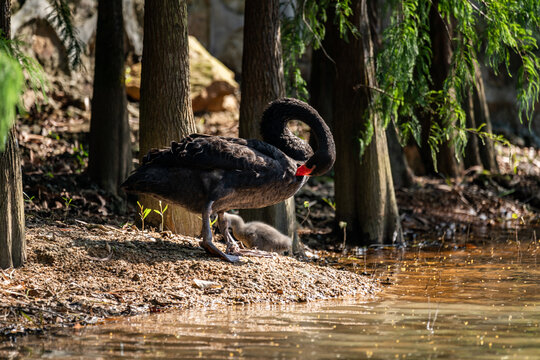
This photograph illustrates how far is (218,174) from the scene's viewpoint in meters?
7.73

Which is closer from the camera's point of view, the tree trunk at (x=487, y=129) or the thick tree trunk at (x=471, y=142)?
the thick tree trunk at (x=471, y=142)

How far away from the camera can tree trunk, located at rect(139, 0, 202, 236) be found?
29.2 feet

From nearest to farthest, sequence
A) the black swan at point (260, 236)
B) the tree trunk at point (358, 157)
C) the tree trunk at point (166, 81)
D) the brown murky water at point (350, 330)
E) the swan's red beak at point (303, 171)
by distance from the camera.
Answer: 1. the brown murky water at point (350, 330)
2. the swan's red beak at point (303, 171)
3. the tree trunk at point (166, 81)
4. the black swan at point (260, 236)
5. the tree trunk at point (358, 157)

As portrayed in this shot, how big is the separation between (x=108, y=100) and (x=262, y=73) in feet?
12.8

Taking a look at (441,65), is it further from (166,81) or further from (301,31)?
(166,81)

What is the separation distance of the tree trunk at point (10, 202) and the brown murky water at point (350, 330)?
1.40 m

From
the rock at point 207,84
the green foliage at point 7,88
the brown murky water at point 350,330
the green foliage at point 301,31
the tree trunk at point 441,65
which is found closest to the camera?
the green foliage at point 7,88

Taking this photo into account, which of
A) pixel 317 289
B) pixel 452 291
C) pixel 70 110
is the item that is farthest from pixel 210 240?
pixel 70 110

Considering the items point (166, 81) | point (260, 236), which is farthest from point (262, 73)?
→ point (260, 236)

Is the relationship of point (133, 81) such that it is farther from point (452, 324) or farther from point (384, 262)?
point (452, 324)

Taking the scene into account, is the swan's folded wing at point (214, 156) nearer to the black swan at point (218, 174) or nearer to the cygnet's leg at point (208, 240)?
the black swan at point (218, 174)

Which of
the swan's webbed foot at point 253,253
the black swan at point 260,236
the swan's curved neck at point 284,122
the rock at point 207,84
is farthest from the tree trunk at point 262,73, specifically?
the rock at point 207,84

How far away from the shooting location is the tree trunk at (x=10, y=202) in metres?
6.70

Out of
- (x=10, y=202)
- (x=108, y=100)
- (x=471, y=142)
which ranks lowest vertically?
(x=10, y=202)
